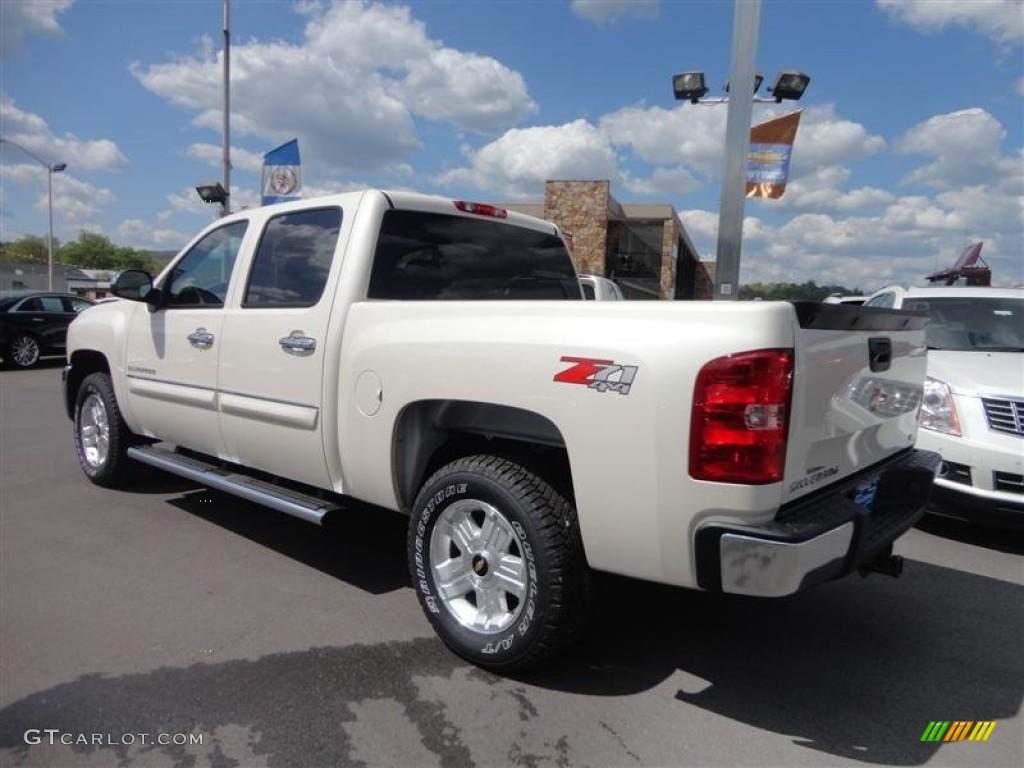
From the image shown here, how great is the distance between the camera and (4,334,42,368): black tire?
586 inches

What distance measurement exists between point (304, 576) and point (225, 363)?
4.25 feet

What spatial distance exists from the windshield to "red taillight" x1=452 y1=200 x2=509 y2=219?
385cm

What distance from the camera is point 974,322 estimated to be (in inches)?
243

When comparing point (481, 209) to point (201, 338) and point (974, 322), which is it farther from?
point (974, 322)

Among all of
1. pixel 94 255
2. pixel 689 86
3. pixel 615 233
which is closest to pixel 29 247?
pixel 94 255

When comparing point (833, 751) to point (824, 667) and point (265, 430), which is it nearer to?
point (824, 667)

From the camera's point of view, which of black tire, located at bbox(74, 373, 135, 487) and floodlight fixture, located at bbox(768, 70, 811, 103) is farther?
floodlight fixture, located at bbox(768, 70, 811, 103)

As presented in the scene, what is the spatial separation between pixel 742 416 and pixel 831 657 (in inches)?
62.6

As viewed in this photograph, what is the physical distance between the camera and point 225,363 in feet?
13.4

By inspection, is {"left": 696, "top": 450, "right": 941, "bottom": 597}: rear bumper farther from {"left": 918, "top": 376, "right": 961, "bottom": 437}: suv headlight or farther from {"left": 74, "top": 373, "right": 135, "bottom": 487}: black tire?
{"left": 74, "top": 373, "right": 135, "bottom": 487}: black tire

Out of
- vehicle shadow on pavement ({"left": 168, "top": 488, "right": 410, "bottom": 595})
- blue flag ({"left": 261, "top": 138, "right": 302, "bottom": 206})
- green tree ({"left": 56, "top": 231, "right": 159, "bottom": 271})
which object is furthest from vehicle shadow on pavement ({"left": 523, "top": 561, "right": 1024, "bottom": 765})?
green tree ({"left": 56, "top": 231, "right": 159, "bottom": 271})

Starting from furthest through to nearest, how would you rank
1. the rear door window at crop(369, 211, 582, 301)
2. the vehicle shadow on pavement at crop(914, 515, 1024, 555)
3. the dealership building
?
1. the dealership building
2. the vehicle shadow on pavement at crop(914, 515, 1024, 555)
3. the rear door window at crop(369, 211, 582, 301)

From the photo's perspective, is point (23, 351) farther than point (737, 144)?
Yes

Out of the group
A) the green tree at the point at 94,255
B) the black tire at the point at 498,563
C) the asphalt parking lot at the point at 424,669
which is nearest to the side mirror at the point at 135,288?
the asphalt parking lot at the point at 424,669
